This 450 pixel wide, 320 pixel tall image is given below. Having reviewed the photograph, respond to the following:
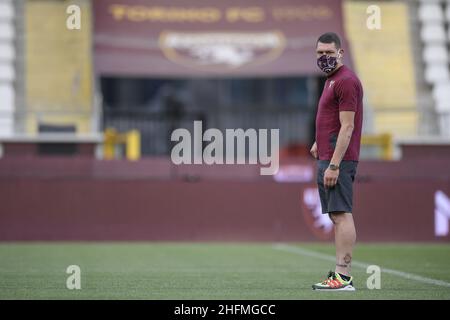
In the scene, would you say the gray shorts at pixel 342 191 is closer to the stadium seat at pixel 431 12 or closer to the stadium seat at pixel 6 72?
the stadium seat at pixel 6 72

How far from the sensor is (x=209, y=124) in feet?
73.7

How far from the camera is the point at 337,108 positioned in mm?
8609

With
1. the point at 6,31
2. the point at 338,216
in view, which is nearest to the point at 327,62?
the point at 338,216

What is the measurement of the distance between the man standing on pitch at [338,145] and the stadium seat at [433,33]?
52.9 ft

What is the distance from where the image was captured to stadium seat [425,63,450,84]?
23.6 meters

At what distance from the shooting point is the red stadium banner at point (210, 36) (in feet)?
74.6

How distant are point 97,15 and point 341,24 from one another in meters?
5.50

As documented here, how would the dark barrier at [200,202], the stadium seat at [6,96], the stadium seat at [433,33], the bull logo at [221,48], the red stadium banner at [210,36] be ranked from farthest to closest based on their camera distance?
the stadium seat at [433,33]
the bull logo at [221,48]
the red stadium banner at [210,36]
the stadium seat at [6,96]
the dark barrier at [200,202]

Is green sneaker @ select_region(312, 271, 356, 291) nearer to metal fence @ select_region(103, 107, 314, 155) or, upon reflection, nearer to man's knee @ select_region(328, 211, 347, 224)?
man's knee @ select_region(328, 211, 347, 224)

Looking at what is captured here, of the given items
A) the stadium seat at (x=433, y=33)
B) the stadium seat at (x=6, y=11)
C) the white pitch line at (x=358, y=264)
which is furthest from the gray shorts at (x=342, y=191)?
the stadium seat at (x=433, y=33)

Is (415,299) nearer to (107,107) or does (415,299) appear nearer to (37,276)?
(37,276)

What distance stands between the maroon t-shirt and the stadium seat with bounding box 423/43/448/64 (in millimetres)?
15897

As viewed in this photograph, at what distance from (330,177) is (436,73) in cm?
1592
